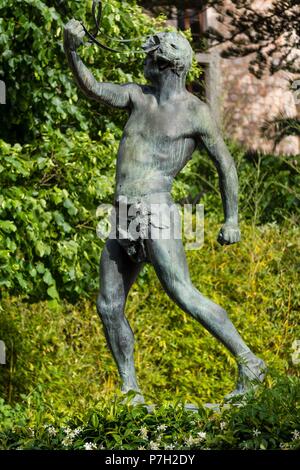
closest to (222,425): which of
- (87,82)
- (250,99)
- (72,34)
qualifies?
(87,82)

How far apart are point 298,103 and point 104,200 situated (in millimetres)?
5971

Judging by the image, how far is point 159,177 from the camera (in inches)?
213

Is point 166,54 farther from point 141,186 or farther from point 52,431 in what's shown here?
point 52,431

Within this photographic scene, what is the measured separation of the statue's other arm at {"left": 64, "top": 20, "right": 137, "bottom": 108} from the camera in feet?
17.2

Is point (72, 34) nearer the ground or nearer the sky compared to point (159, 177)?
nearer the sky

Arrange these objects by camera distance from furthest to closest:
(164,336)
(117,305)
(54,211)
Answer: (164,336), (54,211), (117,305)

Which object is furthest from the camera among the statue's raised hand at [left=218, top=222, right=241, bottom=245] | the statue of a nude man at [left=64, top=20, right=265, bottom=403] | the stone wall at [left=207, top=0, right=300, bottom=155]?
the stone wall at [left=207, top=0, right=300, bottom=155]

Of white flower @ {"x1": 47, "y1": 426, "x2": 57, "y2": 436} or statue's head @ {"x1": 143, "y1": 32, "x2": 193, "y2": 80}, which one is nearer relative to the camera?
white flower @ {"x1": 47, "y1": 426, "x2": 57, "y2": 436}

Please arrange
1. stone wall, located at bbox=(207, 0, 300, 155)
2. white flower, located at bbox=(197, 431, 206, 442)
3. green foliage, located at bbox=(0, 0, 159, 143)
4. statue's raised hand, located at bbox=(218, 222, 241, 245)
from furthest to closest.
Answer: stone wall, located at bbox=(207, 0, 300, 155), green foliage, located at bbox=(0, 0, 159, 143), statue's raised hand, located at bbox=(218, 222, 241, 245), white flower, located at bbox=(197, 431, 206, 442)

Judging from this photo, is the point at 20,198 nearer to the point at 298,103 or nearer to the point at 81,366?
the point at 81,366

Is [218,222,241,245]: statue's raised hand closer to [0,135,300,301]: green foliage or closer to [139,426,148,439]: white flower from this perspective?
[139,426,148,439]: white flower

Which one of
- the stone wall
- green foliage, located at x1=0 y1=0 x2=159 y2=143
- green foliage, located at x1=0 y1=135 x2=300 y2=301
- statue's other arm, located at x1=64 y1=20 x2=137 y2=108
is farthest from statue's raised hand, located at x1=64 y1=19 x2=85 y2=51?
the stone wall

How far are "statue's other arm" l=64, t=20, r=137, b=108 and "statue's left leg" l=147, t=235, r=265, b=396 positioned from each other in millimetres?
697

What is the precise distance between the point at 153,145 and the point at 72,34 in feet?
2.09
